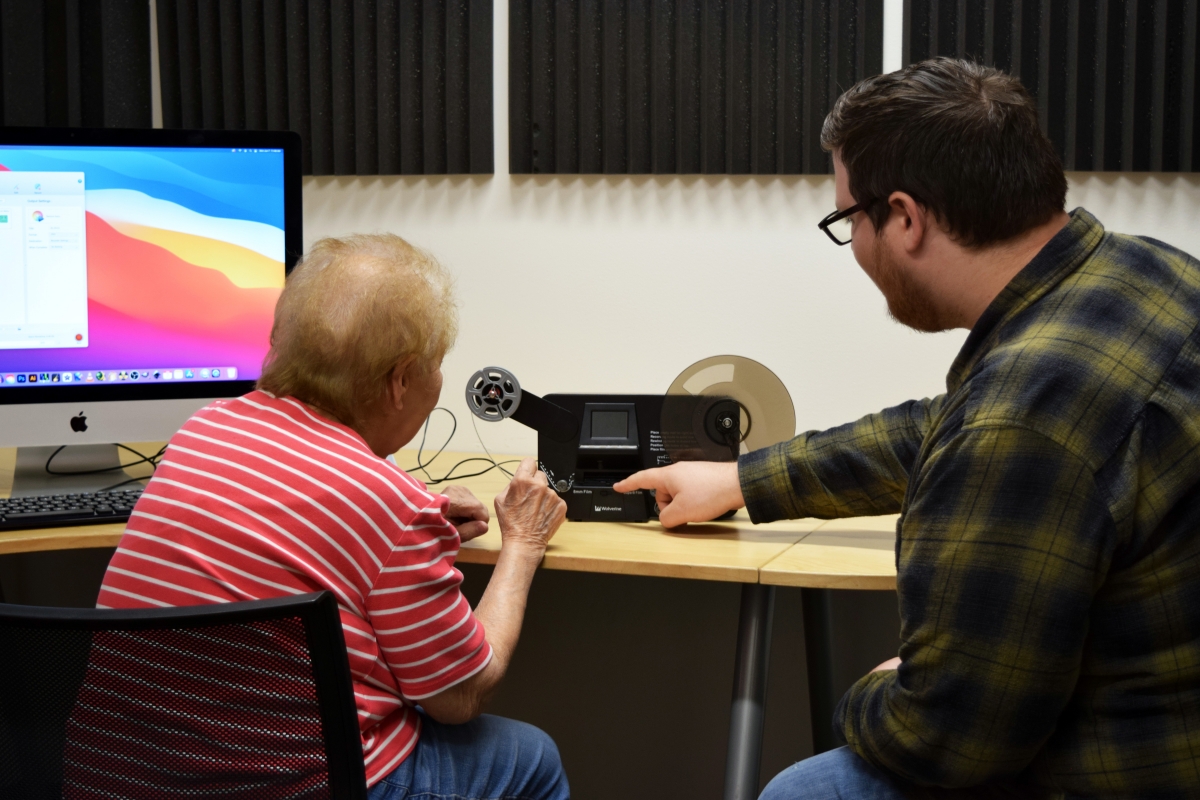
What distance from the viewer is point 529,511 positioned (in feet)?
4.65

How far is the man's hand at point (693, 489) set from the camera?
1537 millimetres

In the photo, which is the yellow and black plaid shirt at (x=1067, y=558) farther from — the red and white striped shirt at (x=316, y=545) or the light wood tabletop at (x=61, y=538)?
the light wood tabletop at (x=61, y=538)

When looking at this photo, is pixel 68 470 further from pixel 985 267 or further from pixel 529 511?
pixel 985 267

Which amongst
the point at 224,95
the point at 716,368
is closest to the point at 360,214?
the point at 224,95

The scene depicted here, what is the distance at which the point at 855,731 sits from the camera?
3.41 feet

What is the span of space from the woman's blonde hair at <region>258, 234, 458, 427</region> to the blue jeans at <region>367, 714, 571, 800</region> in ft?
1.30

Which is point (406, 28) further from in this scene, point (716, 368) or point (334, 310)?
point (334, 310)

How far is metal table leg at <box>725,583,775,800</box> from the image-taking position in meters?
1.40

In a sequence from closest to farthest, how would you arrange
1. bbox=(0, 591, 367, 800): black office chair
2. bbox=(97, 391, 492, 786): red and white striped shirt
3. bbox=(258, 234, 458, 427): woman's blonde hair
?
bbox=(0, 591, 367, 800): black office chair
bbox=(97, 391, 492, 786): red and white striped shirt
bbox=(258, 234, 458, 427): woman's blonde hair

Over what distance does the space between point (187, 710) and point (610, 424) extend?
34.1 inches

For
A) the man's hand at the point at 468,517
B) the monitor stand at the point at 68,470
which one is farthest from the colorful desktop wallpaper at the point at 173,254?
the man's hand at the point at 468,517

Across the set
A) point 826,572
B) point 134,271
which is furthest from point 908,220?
point 134,271

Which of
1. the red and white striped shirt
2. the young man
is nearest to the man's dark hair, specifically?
the young man

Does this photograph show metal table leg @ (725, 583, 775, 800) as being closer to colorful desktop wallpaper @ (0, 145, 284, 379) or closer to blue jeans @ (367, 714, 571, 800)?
blue jeans @ (367, 714, 571, 800)
